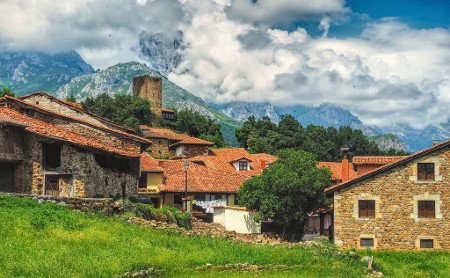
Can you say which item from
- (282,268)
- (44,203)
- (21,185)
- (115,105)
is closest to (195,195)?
(21,185)

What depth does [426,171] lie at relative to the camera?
4816 centimetres

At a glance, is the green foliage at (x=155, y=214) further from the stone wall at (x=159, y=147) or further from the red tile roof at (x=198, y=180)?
the stone wall at (x=159, y=147)

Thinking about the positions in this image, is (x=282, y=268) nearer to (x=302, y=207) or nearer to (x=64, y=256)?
(x=64, y=256)

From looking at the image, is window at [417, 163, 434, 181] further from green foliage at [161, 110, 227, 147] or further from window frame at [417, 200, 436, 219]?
green foliage at [161, 110, 227, 147]

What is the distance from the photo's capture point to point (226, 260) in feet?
90.8

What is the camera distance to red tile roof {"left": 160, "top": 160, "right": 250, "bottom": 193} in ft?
214

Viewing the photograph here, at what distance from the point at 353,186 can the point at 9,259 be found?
3170 cm

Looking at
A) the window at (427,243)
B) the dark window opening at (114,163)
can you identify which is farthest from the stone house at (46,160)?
the window at (427,243)

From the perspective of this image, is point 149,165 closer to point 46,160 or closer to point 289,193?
point 289,193

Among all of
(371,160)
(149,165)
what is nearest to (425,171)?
(371,160)

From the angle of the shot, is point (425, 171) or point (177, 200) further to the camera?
point (177, 200)

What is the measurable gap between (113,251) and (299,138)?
379 feet

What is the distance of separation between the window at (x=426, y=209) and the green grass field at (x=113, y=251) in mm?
12300

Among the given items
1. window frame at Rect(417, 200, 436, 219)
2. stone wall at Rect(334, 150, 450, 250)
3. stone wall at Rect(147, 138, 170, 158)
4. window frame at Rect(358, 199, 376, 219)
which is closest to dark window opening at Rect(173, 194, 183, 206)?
stone wall at Rect(334, 150, 450, 250)
